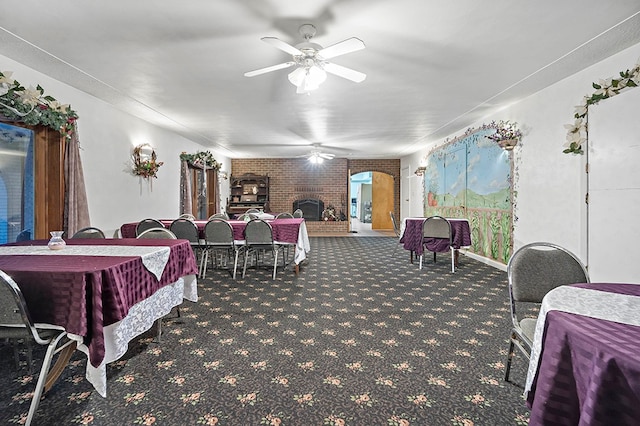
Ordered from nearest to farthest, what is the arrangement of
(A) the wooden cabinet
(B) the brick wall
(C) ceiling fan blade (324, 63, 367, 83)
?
(C) ceiling fan blade (324, 63, 367, 83), (A) the wooden cabinet, (B) the brick wall

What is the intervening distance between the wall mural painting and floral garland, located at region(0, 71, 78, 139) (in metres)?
6.23

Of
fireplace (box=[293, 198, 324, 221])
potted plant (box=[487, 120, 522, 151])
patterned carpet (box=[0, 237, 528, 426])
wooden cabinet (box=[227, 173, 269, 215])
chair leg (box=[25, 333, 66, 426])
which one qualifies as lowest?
patterned carpet (box=[0, 237, 528, 426])

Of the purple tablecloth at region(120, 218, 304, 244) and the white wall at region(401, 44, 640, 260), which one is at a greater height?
the white wall at region(401, 44, 640, 260)

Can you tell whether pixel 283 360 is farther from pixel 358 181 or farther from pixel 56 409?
pixel 358 181

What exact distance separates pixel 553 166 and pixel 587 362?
163 inches

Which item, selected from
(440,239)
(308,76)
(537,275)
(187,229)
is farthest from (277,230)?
(537,275)

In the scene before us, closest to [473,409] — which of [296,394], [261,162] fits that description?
[296,394]

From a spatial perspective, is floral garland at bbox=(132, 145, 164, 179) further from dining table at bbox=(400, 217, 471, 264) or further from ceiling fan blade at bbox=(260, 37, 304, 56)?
dining table at bbox=(400, 217, 471, 264)

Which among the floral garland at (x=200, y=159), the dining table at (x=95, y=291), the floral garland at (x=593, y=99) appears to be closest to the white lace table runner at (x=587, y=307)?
the dining table at (x=95, y=291)

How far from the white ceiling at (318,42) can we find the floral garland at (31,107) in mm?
346

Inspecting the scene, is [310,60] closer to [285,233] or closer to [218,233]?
[285,233]

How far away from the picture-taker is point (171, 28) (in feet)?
8.98

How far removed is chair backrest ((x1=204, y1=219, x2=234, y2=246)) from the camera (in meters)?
4.55

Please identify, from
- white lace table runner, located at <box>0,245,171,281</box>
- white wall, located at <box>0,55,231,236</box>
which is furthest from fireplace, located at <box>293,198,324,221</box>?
white lace table runner, located at <box>0,245,171,281</box>
